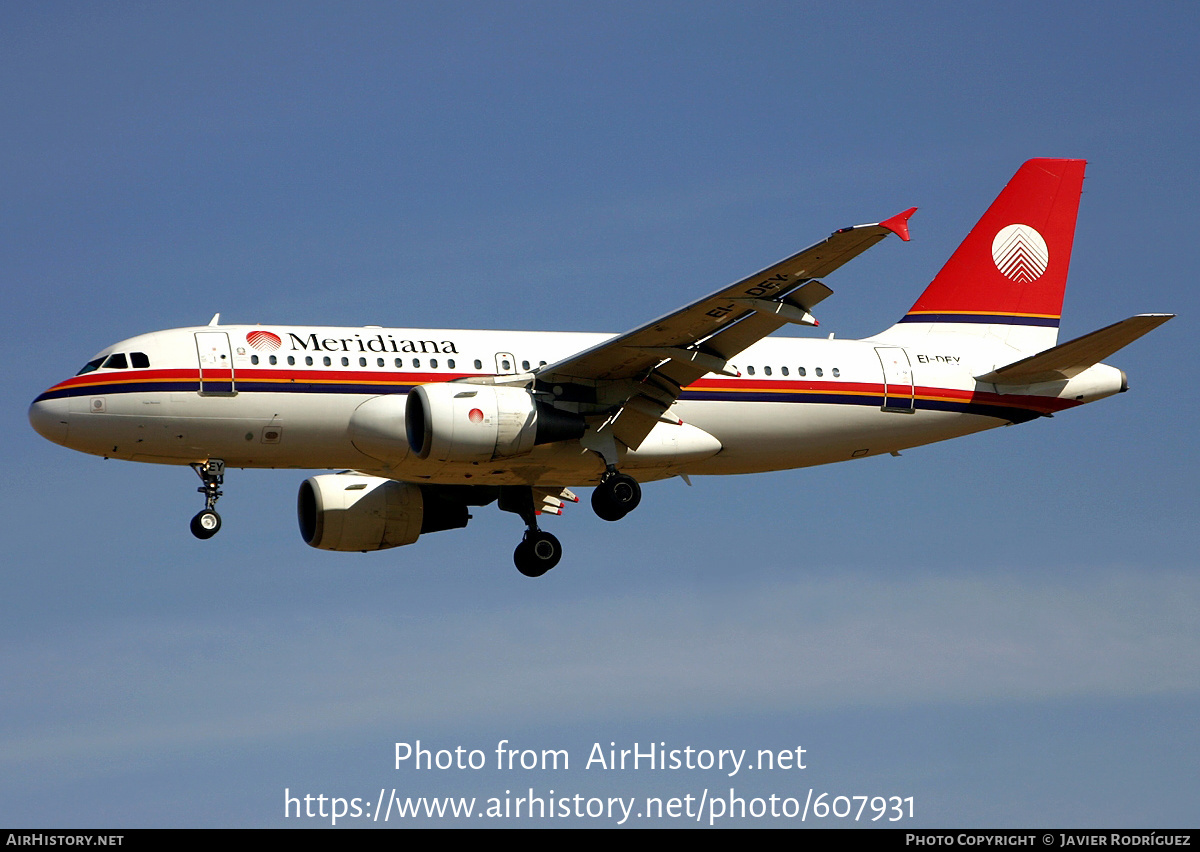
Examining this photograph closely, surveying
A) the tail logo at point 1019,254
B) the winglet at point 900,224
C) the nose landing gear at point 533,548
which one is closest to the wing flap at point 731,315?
the winglet at point 900,224

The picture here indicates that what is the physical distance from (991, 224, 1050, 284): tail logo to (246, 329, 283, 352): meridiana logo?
58.3 ft

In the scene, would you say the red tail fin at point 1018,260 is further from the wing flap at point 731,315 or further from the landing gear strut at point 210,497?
the landing gear strut at point 210,497

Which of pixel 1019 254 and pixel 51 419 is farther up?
pixel 1019 254

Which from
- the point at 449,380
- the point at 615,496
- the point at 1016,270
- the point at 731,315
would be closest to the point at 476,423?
the point at 449,380

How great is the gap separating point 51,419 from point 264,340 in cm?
448

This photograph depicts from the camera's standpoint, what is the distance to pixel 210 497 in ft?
112

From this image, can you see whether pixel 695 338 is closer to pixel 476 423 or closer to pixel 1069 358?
pixel 476 423

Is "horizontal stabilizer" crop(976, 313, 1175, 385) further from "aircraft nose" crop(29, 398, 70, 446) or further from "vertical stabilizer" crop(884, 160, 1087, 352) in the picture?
"aircraft nose" crop(29, 398, 70, 446)

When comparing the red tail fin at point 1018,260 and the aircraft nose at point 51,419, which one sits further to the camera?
the red tail fin at point 1018,260

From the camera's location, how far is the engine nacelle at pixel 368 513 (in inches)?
1531

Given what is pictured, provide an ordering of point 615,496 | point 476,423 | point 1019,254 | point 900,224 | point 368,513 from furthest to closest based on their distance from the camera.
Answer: point 1019,254 → point 368,513 → point 615,496 → point 476,423 → point 900,224

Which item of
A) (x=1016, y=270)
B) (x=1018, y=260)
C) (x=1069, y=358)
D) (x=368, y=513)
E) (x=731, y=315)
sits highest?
(x=1018, y=260)

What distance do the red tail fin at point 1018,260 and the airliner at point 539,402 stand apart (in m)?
1.03
